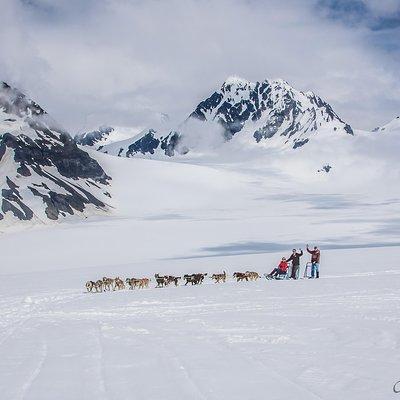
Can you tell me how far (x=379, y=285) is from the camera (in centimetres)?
2342

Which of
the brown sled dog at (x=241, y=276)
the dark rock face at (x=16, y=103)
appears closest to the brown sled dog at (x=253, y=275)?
the brown sled dog at (x=241, y=276)

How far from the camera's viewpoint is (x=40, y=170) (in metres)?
144

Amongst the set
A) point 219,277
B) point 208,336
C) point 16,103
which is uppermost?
point 16,103

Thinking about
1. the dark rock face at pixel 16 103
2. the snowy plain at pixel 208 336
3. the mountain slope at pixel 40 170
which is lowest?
the snowy plain at pixel 208 336

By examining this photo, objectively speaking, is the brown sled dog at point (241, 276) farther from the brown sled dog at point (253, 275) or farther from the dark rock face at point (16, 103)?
the dark rock face at point (16, 103)

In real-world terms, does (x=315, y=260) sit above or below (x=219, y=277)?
above

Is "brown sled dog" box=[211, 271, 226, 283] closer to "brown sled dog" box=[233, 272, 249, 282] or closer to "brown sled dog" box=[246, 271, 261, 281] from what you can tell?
"brown sled dog" box=[233, 272, 249, 282]

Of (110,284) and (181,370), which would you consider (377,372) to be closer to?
(181,370)

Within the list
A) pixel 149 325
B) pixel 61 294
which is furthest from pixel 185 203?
pixel 149 325

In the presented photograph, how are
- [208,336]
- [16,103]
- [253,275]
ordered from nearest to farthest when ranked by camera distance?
[208,336], [253,275], [16,103]

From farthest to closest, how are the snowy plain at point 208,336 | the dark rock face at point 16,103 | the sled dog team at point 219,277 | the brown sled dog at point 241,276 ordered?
the dark rock face at point 16,103 < the brown sled dog at point 241,276 < the sled dog team at point 219,277 < the snowy plain at point 208,336

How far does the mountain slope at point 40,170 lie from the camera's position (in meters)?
123

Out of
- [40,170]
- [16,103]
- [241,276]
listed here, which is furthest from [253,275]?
[16,103]

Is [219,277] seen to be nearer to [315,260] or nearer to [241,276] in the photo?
[241,276]
